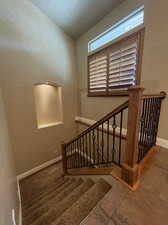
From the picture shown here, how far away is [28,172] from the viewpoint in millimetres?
2887

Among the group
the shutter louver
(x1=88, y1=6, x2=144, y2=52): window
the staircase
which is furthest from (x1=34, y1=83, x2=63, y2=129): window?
(x1=88, y1=6, x2=144, y2=52): window

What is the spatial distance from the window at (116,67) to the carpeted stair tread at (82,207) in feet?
5.95

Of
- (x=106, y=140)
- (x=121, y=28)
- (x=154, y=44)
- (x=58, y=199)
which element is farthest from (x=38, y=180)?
(x=121, y=28)

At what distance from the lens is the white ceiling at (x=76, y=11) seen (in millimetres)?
2186

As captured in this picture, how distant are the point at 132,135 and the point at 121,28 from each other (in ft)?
7.59

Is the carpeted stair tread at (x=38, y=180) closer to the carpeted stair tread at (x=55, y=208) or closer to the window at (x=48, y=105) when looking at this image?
the carpeted stair tread at (x=55, y=208)

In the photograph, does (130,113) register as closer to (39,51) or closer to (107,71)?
(107,71)

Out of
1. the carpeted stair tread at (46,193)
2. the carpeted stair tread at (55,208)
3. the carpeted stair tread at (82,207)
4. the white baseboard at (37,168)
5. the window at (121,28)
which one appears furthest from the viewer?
the white baseboard at (37,168)

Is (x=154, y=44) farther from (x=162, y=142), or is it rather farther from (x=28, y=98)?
(x=28, y=98)

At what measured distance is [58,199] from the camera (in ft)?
6.47

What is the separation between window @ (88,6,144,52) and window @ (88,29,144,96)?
0.18 meters

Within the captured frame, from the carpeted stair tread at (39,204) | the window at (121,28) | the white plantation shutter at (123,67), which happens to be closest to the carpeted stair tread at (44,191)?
the carpeted stair tread at (39,204)

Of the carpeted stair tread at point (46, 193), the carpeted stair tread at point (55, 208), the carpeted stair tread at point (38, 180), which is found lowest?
the carpeted stair tread at point (38, 180)

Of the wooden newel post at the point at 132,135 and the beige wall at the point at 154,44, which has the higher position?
the beige wall at the point at 154,44
